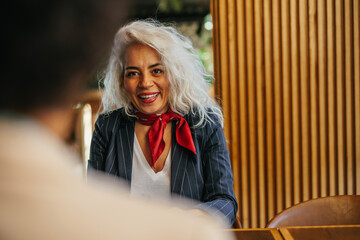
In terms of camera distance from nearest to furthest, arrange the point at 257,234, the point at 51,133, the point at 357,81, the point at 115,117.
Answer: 1. the point at 51,133
2. the point at 257,234
3. the point at 115,117
4. the point at 357,81

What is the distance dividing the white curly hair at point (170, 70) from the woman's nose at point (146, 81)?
0.31 ft

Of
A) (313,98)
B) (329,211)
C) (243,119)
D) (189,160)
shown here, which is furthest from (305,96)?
(189,160)

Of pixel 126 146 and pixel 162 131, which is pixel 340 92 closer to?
pixel 162 131

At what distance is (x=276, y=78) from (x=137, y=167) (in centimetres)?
108

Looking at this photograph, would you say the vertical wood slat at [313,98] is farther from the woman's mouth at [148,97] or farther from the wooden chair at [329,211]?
the woman's mouth at [148,97]

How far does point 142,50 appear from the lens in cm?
186

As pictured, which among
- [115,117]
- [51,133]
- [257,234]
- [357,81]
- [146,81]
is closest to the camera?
[51,133]

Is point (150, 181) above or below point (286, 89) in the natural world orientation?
below

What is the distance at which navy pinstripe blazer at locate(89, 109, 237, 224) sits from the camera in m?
1.80

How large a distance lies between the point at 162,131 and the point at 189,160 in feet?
0.63

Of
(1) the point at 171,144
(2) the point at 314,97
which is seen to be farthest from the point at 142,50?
(2) the point at 314,97

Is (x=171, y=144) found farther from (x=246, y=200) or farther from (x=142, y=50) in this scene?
(x=246, y=200)

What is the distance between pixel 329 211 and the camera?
187 centimetres

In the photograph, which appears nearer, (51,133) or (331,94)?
(51,133)
